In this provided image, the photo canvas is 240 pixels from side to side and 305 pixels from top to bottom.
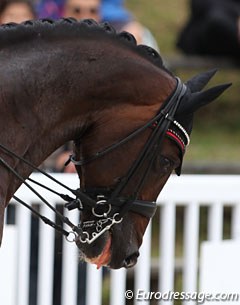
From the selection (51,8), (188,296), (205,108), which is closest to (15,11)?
(51,8)

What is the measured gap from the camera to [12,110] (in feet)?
9.75

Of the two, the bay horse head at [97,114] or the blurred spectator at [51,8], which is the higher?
the blurred spectator at [51,8]

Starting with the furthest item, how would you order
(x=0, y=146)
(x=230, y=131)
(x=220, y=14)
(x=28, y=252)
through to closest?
(x=230, y=131) → (x=220, y=14) → (x=28, y=252) → (x=0, y=146)

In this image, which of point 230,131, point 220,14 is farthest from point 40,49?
point 230,131

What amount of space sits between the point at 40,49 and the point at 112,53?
9.6 inches

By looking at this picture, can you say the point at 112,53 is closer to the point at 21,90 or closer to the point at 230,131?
the point at 21,90

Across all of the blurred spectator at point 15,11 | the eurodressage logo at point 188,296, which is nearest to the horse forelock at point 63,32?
the eurodressage logo at point 188,296

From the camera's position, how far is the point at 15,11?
212 inches

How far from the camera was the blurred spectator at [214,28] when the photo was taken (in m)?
7.31

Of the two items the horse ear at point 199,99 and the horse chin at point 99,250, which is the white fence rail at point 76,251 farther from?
the horse ear at point 199,99

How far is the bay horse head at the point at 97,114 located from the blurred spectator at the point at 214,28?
167 inches

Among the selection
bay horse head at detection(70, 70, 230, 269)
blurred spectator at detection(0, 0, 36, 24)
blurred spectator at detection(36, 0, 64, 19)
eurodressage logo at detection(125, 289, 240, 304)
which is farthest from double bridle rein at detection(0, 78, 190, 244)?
blurred spectator at detection(36, 0, 64, 19)

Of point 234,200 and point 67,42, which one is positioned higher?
point 67,42

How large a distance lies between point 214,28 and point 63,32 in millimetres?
4445
